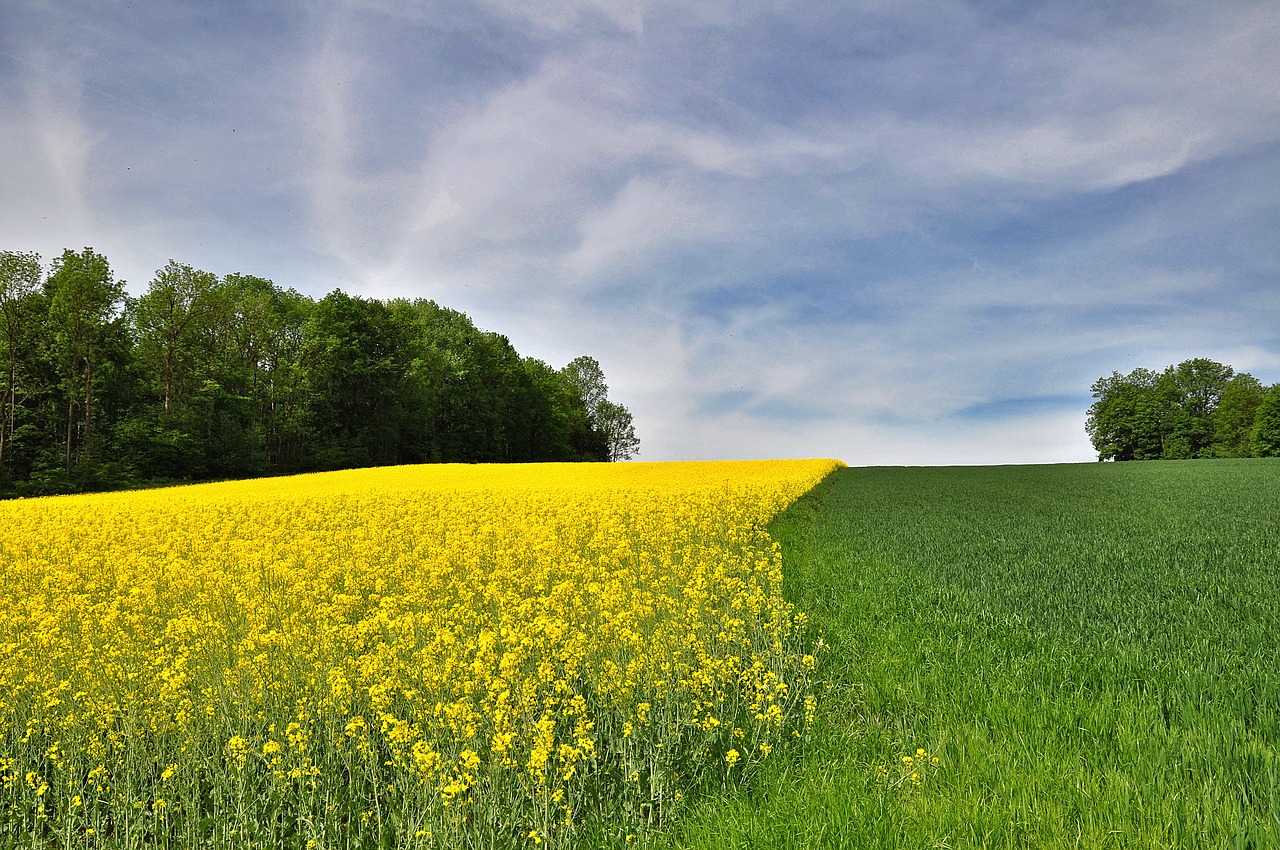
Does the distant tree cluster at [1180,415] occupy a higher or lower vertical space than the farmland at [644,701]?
higher

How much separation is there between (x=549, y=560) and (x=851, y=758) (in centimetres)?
544

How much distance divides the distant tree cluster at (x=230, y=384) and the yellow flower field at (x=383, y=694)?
27836 mm

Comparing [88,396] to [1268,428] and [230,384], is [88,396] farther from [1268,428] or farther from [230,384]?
[1268,428]

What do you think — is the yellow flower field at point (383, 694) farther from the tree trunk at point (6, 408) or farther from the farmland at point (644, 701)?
the tree trunk at point (6, 408)

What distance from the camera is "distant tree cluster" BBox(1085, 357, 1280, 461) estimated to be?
232 feet

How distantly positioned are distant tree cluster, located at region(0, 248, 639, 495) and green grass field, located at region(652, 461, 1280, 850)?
36330 millimetres

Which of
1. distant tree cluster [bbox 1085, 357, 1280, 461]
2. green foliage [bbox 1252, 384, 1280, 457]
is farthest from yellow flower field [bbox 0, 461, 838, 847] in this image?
distant tree cluster [bbox 1085, 357, 1280, 461]

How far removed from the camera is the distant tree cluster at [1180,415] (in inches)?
2788

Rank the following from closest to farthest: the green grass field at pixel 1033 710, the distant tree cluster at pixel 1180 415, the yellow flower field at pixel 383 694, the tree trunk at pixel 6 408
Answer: the green grass field at pixel 1033 710 < the yellow flower field at pixel 383 694 < the tree trunk at pixel 6 408 < the distant tree cluster at pixel 1180 415

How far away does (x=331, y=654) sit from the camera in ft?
→ 19.0

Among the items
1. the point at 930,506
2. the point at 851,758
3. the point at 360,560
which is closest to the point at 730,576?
the point at 851,758

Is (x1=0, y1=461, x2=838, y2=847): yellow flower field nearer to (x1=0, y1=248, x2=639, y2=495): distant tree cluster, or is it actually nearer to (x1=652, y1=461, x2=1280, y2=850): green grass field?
(x1=652, y1=461, x2=1280, y2=850): green grass field

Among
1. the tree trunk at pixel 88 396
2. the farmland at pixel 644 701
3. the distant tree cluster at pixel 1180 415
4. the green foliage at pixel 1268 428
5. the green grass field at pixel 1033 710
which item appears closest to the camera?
the green grass field at pixel 1033 710

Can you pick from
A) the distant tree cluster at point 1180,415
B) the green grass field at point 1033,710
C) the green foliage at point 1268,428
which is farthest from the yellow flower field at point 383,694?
the distant tree cluster at point 1180,415
